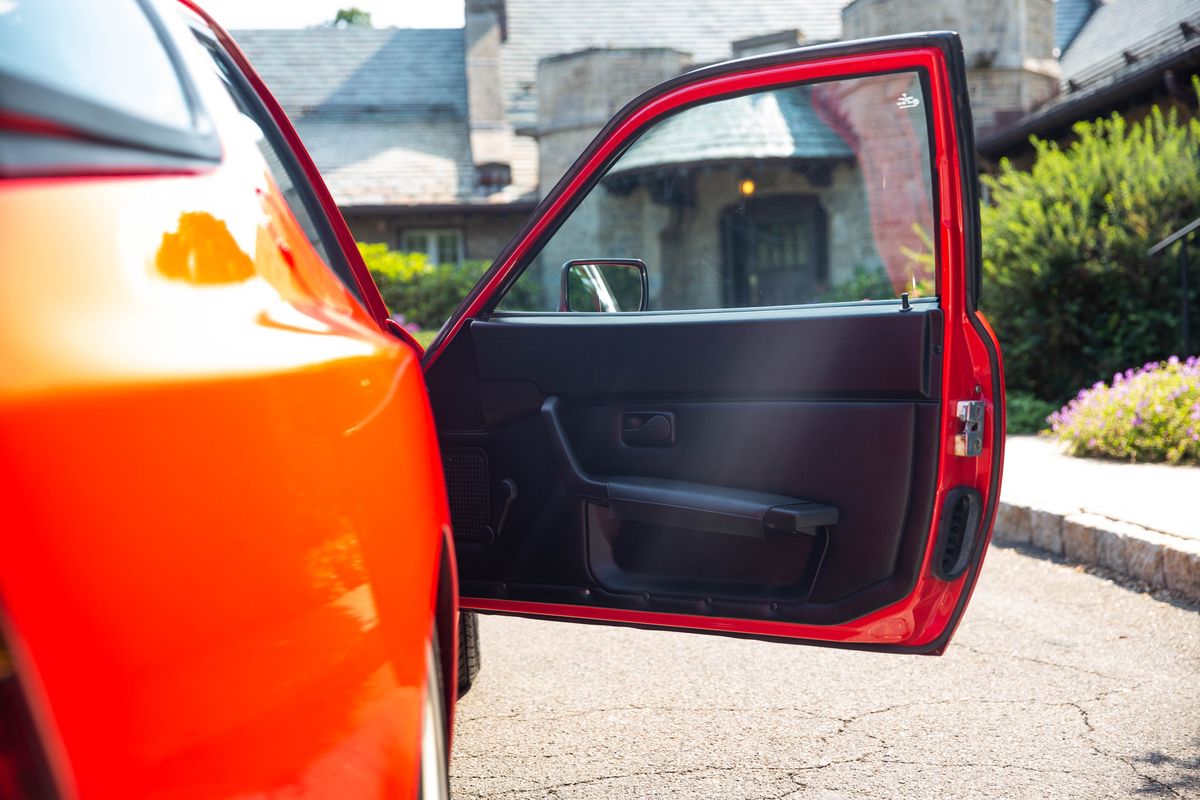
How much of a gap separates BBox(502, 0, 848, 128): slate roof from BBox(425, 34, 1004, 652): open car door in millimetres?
26592

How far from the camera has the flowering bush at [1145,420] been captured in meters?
8.62

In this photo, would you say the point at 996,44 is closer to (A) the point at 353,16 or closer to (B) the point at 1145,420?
(B) the point at 1145,420

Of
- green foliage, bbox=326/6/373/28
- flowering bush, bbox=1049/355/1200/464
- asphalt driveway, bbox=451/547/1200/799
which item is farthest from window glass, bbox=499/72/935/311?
green foliage, bbox=326/6/373/28

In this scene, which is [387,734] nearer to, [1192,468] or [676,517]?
[676,517]

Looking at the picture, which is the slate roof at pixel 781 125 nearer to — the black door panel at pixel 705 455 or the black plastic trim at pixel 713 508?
the black door panel at pixel 705 455

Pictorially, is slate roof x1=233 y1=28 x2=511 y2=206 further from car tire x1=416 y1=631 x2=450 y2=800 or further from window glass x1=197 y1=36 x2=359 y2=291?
car tire x1=416 y1=631 x2=450 y2=800

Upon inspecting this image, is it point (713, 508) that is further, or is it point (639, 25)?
→ point (639, 25)

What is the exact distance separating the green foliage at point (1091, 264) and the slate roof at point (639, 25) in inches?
685

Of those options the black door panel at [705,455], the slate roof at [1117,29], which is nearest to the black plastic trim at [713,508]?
the black door panel at [705,455]

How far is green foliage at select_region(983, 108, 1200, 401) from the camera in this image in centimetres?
1191

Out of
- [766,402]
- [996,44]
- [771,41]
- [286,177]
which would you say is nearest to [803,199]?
[766,402]

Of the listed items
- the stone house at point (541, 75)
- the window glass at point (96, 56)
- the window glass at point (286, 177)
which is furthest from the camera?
the stone house at point (541, 75)

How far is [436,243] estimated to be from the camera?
27.3 metres

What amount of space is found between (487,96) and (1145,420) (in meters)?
21.6
